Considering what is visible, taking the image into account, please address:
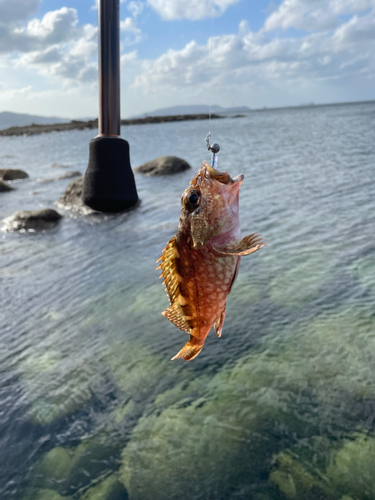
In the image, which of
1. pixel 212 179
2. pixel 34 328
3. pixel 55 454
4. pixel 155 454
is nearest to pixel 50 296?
pixel 34 328

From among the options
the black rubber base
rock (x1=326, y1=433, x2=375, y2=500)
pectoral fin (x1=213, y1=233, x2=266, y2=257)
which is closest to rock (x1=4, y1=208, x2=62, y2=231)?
rock (x1=326, y1=433, x2=375, y2=500)

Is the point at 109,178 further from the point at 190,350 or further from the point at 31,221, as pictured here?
the point at 31,221

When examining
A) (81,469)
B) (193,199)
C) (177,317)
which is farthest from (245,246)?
(81,469)

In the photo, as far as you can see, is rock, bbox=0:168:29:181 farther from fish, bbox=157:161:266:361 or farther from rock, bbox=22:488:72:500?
fish, bbox=157:161:266:361

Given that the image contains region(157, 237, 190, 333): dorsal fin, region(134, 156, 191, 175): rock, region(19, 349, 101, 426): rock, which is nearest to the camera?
region(157, 237, 190, 333): dorsal fin

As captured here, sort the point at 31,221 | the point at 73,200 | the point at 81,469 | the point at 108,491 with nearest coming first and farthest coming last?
the point at 108,491
the point at 81,469
the point at 31,221
the point at 73,200

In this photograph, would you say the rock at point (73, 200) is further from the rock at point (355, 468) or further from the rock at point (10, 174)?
the rock at point (355, 468)

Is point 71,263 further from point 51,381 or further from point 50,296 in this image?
point 51,381
